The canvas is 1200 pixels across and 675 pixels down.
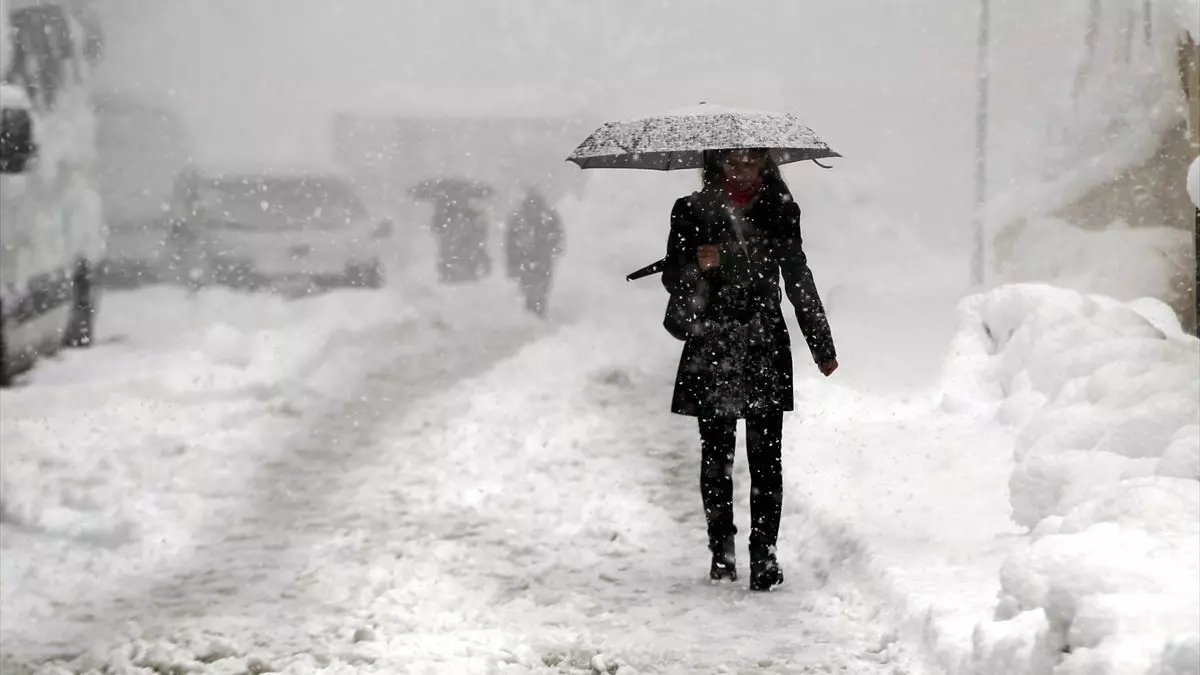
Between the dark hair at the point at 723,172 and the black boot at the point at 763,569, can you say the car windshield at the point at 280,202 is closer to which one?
the dark hair at the point at 723,172

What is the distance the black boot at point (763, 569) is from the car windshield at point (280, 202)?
19.2m

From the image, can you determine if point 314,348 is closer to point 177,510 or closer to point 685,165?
point 177,510

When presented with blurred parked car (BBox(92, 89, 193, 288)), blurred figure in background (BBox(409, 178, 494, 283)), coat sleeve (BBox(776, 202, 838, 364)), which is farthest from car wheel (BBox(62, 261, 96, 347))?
coat sleeve (BBox(776, 202, 838, 364))

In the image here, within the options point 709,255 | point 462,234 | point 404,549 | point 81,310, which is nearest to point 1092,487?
point 709,255

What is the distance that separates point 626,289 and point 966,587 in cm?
1535

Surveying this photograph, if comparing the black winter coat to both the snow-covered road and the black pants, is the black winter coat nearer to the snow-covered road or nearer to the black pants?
the black pants

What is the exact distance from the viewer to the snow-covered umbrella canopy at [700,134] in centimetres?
539

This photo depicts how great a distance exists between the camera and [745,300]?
5.73 metres

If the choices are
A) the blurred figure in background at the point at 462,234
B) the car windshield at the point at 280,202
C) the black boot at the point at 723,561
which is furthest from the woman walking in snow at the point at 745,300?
the car windshield at the point at 280,202

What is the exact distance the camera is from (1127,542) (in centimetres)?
439

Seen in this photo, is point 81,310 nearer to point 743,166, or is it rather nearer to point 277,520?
point 277,520

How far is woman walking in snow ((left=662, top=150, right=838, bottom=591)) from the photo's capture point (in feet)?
18.5

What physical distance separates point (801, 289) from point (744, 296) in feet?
0.84

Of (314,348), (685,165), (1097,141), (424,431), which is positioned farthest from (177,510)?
(1097,141)
